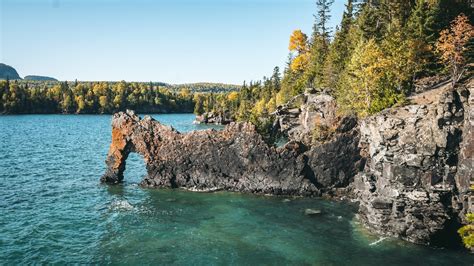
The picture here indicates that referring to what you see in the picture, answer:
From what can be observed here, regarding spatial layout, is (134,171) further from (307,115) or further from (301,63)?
(301,63)

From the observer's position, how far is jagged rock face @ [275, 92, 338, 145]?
64375 mm

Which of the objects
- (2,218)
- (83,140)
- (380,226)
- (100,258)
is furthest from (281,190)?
(83,140)

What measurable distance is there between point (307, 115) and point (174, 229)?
41.0 metres

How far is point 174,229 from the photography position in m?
40.2

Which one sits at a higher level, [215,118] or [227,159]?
[215,118]

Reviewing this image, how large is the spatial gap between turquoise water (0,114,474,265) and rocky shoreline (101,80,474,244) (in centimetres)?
258

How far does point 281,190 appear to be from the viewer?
5266cm

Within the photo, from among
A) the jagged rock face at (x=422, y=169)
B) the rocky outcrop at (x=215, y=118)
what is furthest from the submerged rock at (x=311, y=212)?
the rocky outcrop at (x=215, y=118)

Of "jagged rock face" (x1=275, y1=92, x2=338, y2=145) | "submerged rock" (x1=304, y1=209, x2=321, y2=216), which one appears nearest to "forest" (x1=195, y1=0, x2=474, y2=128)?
"jagged rock face" (x1=275, y1=92, x2=338, y2=145)

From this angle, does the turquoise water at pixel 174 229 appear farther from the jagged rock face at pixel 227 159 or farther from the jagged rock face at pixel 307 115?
the jagged rock face at pixel 307 115

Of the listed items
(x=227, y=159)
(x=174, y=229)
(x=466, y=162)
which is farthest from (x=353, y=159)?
(x=174, y=229)

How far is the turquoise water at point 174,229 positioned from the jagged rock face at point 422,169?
227cm

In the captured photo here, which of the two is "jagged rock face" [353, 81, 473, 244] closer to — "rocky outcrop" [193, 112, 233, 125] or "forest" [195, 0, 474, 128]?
"forest" [195, 0, 474, 128]

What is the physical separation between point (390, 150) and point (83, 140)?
300 feet
